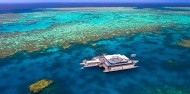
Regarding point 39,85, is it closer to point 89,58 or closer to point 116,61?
point 89,58

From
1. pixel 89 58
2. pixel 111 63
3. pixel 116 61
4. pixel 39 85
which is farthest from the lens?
pixel 89 58

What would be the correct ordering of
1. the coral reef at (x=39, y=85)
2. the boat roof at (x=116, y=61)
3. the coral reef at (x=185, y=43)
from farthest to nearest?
1. the coral reef at (x=185, y=43)
2. the boat roof at (x=116, y=61)
3. the coral reef at (x=39, y=85)

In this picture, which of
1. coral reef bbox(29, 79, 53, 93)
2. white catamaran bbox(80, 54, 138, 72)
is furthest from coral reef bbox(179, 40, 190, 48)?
coral reef bbox(29, 79, 53, 93)

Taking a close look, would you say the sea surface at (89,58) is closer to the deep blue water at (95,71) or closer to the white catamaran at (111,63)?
the deep blue water at (95,71)

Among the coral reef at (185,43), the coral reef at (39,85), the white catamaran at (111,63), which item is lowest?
the coral reef at (39,85)

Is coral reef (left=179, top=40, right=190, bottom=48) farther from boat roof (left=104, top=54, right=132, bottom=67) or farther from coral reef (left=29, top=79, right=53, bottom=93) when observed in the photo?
coral reef (left=29, top=79, right=53, bottom=93)

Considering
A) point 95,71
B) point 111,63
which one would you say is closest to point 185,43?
point 111,63

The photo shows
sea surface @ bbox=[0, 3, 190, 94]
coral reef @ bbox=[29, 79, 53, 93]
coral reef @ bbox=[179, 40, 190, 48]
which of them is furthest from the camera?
coral reef @ bbox=[179, 40, 190, 48]

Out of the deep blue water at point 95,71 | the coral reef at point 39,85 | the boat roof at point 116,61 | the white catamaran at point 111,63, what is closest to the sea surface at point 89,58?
the deep blue water at point 95,71

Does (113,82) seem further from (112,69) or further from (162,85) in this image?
(162,85)
